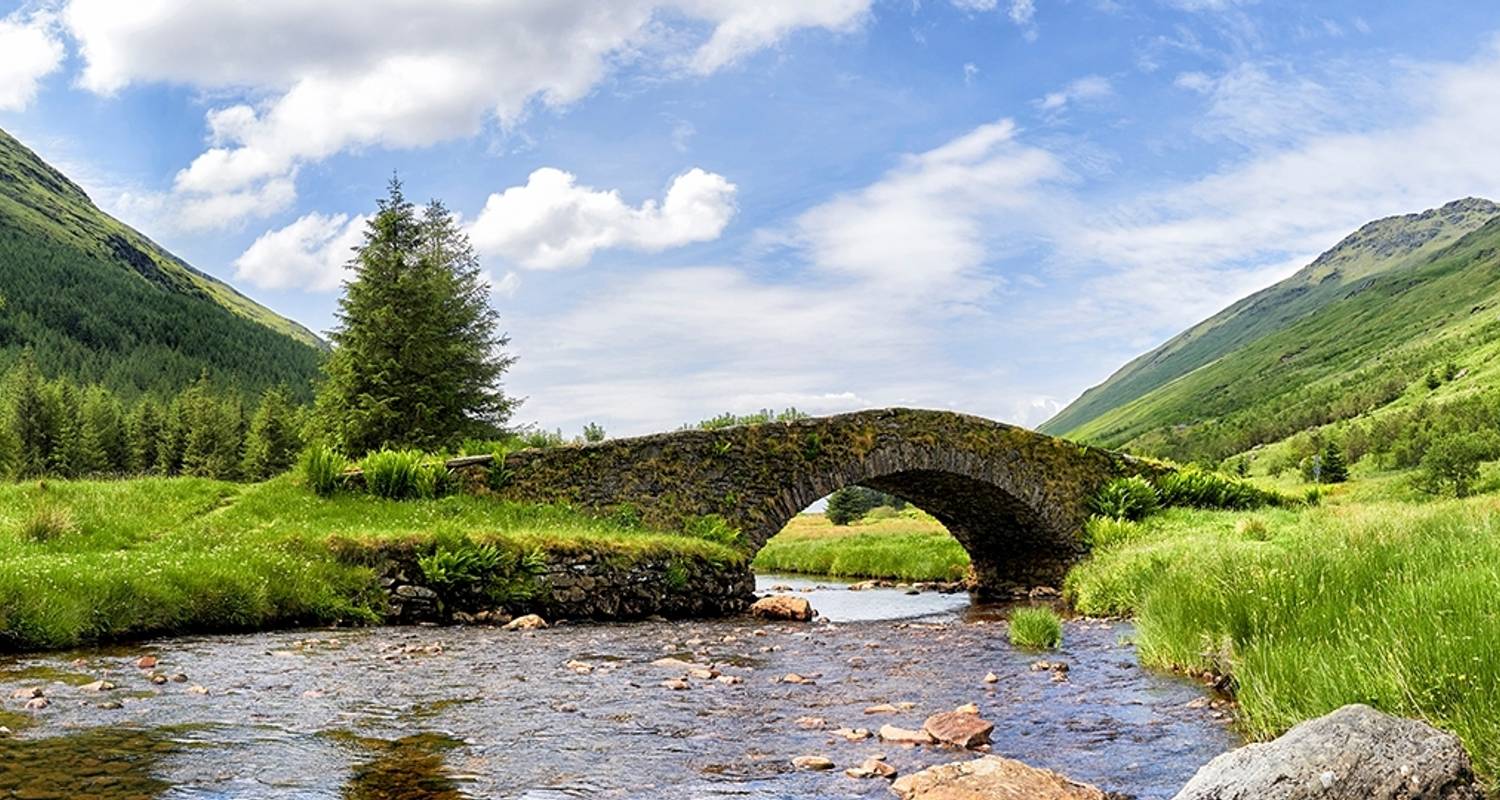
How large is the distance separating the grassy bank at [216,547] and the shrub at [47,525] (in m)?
0.02

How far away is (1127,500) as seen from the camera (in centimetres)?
2898

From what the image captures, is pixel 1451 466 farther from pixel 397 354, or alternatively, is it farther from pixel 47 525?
pixel 47 525

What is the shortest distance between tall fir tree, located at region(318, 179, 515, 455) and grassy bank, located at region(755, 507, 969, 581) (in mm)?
15062

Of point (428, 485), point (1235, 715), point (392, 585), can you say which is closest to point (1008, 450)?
point (428, 485)

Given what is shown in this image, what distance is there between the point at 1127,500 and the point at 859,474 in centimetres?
919

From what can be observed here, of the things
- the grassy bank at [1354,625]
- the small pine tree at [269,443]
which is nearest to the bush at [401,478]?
the grassy bank at [1354,625]

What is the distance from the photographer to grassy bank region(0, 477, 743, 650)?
40.2ft

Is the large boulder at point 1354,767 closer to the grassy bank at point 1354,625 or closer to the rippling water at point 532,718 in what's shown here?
the grassy bank at point 1354,625

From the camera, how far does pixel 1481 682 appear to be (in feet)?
18.9

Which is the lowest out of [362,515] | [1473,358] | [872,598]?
[872,598]

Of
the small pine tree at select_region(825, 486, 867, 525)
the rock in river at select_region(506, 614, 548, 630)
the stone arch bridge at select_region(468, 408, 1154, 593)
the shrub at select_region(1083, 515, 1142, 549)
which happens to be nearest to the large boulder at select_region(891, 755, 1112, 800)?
the rock in river at select_region(506, 614, 548, 630)

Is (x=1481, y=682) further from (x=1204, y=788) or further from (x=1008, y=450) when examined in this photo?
(x=1008, y=450)

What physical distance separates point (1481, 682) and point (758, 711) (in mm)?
5384

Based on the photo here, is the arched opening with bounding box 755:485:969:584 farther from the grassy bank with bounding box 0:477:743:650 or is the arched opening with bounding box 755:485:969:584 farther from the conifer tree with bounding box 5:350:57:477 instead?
the conifer tree with bounding box 5:350:57:477
